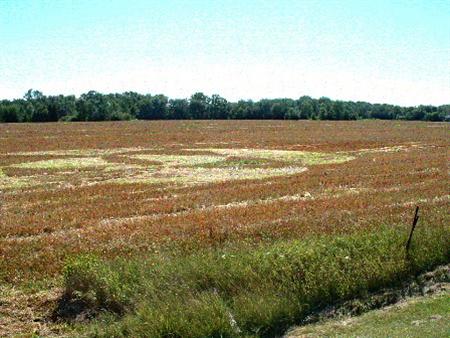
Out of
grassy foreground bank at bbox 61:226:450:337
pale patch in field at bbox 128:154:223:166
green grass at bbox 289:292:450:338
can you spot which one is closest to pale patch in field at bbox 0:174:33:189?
pale patch in field at bbox 128:154:223:166

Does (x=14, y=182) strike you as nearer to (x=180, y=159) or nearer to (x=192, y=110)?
(x=180, y=159)

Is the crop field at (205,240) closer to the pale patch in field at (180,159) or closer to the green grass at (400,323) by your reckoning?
the green grass at (400,323)

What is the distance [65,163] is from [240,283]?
28.4 metres

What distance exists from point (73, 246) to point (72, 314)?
413 cm

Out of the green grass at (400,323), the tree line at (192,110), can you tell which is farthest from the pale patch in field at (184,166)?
the tree line at (192,110)

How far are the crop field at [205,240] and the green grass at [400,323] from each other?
75 centimetres

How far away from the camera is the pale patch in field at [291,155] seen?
3756 cm

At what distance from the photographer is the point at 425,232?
11570 millimetres

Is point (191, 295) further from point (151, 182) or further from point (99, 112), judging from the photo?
point (99, 112)

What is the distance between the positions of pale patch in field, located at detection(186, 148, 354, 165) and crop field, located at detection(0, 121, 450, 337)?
4847mm

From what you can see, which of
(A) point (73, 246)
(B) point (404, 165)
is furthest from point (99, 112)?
(A) point (73, 246)

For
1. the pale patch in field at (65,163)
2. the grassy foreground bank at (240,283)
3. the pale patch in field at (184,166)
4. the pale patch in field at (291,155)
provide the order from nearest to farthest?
1. the grassy foreground bank at (240,283)
2. the pale patch in field at (184,166)
3. the pale patch in field at (65,163)
4. the pale patch in field at (291,155)

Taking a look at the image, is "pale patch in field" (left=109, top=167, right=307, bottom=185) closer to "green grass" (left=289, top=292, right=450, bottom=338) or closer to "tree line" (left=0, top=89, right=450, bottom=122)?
"green grass" (left=289, top=292, right=450, bottom=338)

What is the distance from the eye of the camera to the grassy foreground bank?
30.1 ft
